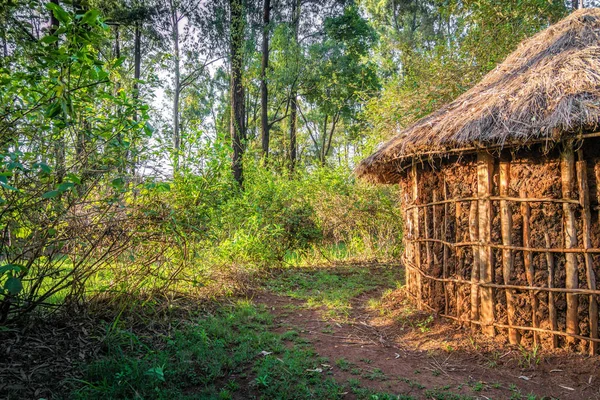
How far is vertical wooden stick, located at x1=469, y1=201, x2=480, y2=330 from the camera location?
168 inches

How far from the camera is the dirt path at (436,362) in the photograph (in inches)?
128

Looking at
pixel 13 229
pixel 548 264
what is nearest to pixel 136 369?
pixel 13 229

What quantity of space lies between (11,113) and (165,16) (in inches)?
633

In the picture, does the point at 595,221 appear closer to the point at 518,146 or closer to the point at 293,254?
the point at 518,146

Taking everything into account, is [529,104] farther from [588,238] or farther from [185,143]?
[185,143]

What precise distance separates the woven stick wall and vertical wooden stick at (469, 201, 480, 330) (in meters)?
0.01

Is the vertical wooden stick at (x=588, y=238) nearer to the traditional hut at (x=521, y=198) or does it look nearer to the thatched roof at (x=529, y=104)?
the traditional hut at (x=521, y=198)

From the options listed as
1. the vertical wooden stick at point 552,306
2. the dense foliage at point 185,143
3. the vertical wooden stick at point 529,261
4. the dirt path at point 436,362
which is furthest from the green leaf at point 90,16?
the vertical wooden stick at point 552,306

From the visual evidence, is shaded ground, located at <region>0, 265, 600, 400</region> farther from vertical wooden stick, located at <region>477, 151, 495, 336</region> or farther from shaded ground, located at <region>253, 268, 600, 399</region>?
vertical wooden stick, located at <region>477, 151, 495, 336</region>

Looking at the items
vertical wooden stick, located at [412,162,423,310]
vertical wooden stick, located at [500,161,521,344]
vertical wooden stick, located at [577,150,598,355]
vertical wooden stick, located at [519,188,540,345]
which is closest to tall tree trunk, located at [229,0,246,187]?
vertical wooden stick, located at [412,162,423,310]

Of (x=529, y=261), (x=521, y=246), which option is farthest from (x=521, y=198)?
(x=529, y=261)

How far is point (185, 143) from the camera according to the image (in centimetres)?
568

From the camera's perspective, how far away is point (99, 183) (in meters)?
3.74

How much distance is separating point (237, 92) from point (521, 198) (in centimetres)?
848
